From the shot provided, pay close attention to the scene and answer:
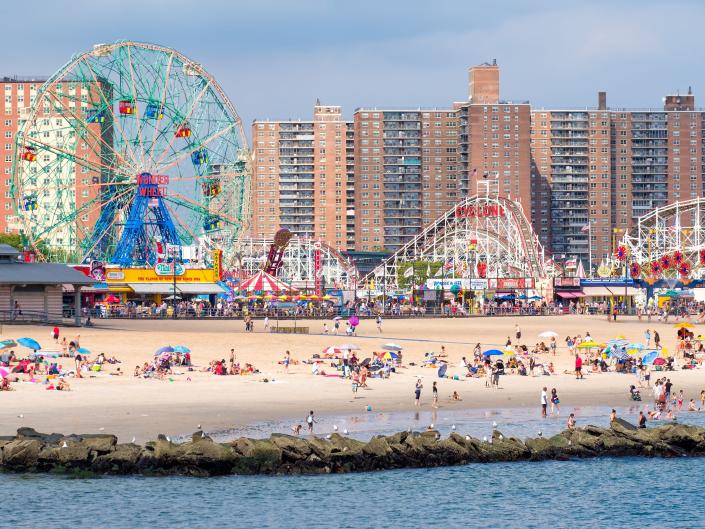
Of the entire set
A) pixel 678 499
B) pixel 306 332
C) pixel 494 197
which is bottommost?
pixel 678 499

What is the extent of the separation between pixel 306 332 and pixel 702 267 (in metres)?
80.6

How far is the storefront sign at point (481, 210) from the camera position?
140m

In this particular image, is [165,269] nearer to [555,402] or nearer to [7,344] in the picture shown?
[7,344]

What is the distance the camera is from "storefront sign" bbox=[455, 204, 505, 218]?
139538 mm

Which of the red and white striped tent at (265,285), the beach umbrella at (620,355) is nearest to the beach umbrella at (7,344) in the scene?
the beach umbrella at (620,355)

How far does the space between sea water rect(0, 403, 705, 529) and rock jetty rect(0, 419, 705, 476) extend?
36cm

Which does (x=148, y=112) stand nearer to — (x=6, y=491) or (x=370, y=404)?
(x=370, y=404)

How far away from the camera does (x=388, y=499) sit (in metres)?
35.8

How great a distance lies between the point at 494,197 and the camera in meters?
144

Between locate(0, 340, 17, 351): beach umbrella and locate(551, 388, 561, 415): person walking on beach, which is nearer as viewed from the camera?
locate(551, 388, 561, 415): person walking on beach

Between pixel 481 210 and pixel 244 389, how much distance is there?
3670 inches

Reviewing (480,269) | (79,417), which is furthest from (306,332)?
(480,269)

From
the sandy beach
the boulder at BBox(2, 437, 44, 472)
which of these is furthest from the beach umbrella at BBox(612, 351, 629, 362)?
the boulder at BBox(2, 437, 44, 472)

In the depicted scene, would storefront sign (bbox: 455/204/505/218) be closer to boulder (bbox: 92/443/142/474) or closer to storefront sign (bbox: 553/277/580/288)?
storefront sign (bbox: 553/277/580/288)
